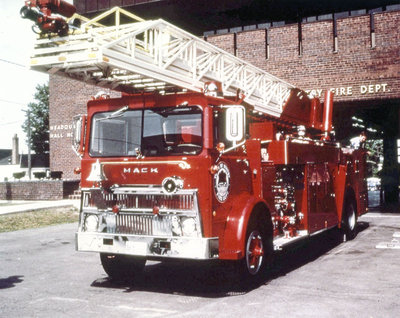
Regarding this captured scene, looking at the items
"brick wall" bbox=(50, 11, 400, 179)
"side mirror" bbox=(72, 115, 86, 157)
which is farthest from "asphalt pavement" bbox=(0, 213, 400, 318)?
"brick wall" bbox=(50, 11, 400, 179)

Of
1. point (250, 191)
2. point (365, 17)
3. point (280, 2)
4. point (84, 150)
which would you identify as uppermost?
point (280, 2)

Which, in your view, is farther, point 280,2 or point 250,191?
point 280,2

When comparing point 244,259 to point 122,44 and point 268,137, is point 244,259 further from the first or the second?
point 122,44

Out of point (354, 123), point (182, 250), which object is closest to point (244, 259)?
point (182, 250)

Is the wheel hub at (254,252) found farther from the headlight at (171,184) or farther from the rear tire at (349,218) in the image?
the rear tire at (349,218)

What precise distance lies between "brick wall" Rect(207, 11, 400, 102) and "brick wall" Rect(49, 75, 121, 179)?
925 cm

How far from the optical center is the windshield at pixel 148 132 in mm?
6379

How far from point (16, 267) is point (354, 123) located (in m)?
17.3

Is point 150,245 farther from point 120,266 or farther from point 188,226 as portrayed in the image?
point 120,266

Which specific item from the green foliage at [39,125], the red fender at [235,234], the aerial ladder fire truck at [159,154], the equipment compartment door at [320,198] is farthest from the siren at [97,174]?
the green foliage at [39,125]

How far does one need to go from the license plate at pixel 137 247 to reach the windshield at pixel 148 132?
114 centimetres

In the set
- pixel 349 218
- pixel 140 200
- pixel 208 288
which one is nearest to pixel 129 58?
pixel 140 200

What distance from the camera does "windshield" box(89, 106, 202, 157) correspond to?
6.38 meters

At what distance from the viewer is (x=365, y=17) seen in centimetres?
1627
